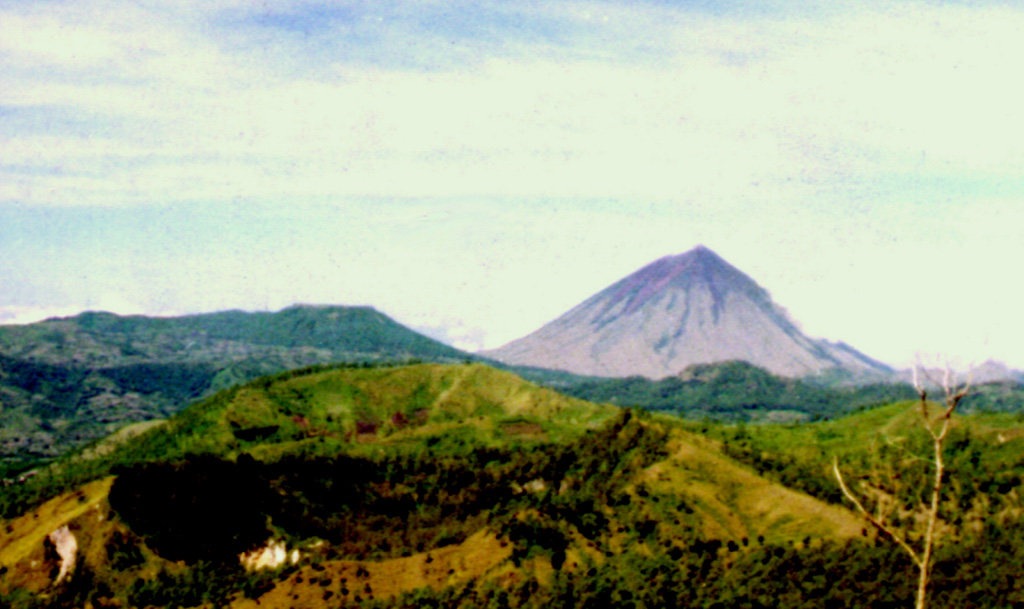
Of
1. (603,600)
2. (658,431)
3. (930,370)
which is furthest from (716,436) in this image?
(930,370)

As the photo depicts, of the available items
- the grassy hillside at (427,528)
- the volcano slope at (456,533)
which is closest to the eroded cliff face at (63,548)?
the volcano slope at (456,533)

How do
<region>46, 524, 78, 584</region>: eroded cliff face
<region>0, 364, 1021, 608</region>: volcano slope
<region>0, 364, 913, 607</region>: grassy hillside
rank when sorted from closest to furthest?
<region>0, 364, 1021, 608</region>: volcano slope → <region>0, 364, 913, 607</region>: grassy hillside → <region>46, 524, 78, 584</region>: eroded cliff face

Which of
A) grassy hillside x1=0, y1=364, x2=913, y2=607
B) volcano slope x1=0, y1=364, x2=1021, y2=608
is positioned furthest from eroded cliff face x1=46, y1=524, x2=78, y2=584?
grassy hillside x1=0, y1=364, x2=913, y2=607

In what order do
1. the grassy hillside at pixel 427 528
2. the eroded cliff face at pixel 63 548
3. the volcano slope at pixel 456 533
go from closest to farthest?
the volcano slope at pixel 456 533 < the grassy hillside at pixel 427 528 < the eroded cliff face at pixel 63 548

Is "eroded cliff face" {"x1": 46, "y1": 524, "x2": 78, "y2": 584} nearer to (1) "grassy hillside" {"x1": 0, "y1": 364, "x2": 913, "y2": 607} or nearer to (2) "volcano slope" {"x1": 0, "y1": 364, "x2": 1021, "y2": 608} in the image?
(2) "volcano slope" {"x1": 0, "y1": 364, "x2": 1021, "y2": 608}

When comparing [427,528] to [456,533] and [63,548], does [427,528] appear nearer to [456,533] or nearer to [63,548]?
[456,533]

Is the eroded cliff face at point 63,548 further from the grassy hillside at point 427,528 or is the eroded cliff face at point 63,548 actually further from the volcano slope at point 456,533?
the grassy hillside at point 427,528
